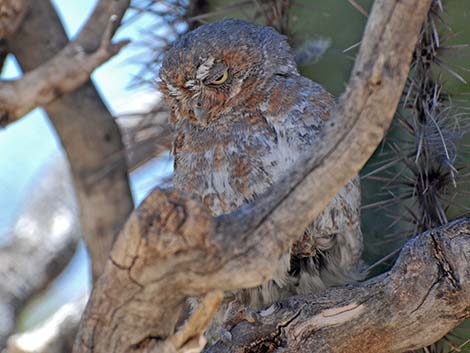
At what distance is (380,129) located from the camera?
76.9 inches

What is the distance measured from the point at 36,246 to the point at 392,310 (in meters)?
2.72

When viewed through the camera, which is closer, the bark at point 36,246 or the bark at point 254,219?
the bark at point 254,219

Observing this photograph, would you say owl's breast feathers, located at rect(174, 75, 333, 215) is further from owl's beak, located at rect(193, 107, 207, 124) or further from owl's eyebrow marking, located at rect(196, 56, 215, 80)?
owl's eyebrow marking, located at rect(196, 56, 215, 80)

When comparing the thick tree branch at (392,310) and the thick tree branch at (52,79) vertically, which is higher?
the thick tree branch at (52,79)

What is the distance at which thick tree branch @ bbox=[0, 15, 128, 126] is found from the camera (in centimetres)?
339

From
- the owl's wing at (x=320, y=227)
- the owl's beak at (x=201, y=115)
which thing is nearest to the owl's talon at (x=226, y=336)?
the owl's wing at (x=320, y=227)

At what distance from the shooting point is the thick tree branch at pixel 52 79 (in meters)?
3.39

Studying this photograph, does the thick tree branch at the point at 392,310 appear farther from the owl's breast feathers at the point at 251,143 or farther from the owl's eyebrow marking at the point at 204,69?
the owl's eyebrow marking at the point at 204,69

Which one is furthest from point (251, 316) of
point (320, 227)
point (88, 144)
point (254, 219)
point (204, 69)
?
point (88, 144)

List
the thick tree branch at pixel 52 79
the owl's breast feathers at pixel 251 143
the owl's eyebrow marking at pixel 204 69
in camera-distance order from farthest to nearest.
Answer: the thick tree branch at pixel 52 79, the owl's eyebrow marking at pixel 204 69, the owl's breast feathers at pixel 251 143

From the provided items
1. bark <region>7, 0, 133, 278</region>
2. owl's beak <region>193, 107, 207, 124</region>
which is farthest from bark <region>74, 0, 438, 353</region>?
bark <region>7, 0, 133, 278</region>

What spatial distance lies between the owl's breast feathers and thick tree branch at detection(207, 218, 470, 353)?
46 cm

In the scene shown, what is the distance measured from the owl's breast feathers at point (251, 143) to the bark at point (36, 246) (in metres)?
1.82

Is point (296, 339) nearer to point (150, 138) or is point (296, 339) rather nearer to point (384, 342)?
point (384, 342)
